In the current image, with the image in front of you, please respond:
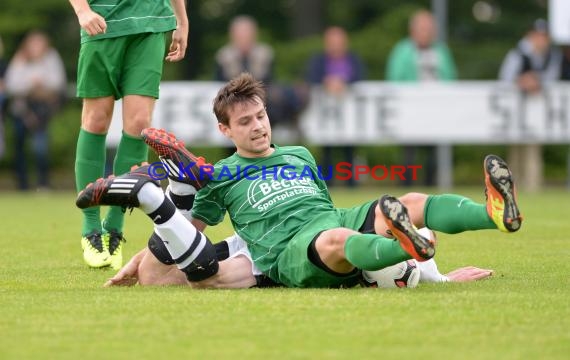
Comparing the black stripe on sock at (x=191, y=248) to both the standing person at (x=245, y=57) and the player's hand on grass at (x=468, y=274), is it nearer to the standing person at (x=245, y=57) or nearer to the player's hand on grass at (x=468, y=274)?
the player's hand on grass at (x=468, y=274)

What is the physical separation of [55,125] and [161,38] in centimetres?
1245

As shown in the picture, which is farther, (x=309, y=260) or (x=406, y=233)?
(x=309, y=260)

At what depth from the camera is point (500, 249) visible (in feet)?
25.0

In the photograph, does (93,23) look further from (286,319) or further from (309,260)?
(286,319)

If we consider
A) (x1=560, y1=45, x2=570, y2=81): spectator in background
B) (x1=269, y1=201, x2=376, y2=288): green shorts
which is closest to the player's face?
(x1=269, y1=201, x2=376, y2=288): green shorts

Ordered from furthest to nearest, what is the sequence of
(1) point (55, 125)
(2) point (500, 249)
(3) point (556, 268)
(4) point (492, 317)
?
(1) point (55, 125), (2) point (500, 249), (3) point (556, 268), (4) point (492, 317)

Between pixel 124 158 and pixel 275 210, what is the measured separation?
1.57m

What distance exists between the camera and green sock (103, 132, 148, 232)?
686 cm

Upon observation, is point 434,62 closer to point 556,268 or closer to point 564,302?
point 556,268

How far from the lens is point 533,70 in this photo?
51.4 ft

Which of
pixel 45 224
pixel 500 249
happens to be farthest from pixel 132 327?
pixel 45 224

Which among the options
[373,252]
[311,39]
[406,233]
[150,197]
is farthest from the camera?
[311,39]

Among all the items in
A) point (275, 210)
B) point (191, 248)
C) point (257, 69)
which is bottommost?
point (257, 69)

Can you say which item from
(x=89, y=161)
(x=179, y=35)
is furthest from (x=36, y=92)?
(x=89, y=161)
